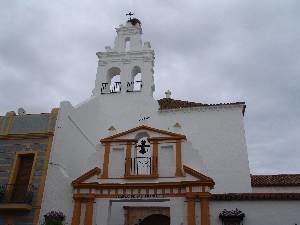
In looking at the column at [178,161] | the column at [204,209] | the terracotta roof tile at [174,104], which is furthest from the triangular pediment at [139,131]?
the terracotta roof tile at [174,104]

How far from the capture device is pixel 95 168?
14133 millimetres

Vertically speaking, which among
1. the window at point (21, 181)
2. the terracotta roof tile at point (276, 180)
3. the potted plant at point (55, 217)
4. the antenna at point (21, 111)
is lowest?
the potted plant at point (55, 217)

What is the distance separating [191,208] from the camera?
12.7 metres

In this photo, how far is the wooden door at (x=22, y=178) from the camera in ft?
45.8

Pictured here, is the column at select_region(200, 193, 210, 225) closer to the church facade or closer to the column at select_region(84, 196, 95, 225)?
the church facade

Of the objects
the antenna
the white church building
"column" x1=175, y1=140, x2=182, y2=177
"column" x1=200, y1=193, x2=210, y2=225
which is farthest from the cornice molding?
the antenna

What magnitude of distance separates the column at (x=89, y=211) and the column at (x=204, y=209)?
423cm

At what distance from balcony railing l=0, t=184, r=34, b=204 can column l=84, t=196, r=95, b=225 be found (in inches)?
87.6

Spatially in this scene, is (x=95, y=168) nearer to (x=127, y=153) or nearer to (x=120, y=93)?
(x=127, y=153)

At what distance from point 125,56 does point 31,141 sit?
8593 millimetres

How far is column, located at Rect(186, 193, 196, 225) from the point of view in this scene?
12.5 m

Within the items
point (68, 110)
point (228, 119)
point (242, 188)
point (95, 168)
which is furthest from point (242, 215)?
point (68, 110)

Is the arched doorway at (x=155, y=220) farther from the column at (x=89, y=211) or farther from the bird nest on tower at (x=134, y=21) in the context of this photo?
the bird nest on tower at (x=134, y=21)

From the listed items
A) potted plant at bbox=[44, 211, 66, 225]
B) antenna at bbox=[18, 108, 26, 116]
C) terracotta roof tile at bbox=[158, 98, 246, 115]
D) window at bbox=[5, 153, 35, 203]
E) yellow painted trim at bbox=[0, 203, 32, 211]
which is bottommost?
potted plant at bbox=[44, 211, 66, 225]
